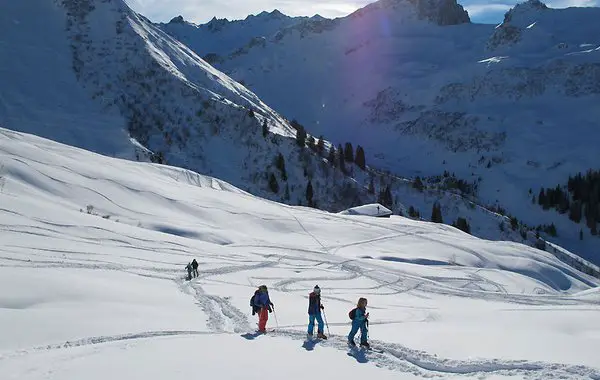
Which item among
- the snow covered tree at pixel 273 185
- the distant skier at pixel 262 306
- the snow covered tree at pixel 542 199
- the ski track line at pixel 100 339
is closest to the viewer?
the ski track line at pixel 100 339

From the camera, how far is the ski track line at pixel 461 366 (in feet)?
40.1

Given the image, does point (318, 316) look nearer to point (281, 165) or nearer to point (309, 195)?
point (309, 195)

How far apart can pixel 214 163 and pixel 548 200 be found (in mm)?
92988

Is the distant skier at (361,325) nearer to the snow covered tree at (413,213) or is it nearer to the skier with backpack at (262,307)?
the skier with backpack at (262,307)

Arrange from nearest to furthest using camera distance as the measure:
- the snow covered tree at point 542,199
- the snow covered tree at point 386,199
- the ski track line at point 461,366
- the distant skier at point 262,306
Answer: the ski track line at point 461,366 → the distant skier at point 262,306 → the snow covered tree at point 386,199 → the snow covered tree at point 542,199

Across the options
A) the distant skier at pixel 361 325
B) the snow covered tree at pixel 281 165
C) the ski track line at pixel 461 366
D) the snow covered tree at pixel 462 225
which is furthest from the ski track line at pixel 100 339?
the snow covered tree at pixel 462 225

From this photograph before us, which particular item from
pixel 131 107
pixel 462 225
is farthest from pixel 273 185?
pixel 462 225

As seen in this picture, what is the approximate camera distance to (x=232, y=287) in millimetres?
26828

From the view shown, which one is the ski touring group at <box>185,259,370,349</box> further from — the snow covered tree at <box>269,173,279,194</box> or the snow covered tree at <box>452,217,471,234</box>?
the snow covered tree at <box>452,217,471,234</box>

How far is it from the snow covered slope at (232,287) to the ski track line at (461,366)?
0.04 m

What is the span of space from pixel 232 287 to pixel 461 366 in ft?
50.7

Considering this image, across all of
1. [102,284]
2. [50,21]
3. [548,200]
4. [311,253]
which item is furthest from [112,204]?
[548,200]

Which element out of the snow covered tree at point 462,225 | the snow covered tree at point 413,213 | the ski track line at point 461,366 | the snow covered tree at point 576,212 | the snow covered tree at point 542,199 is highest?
the snow covered tree at point 542,199

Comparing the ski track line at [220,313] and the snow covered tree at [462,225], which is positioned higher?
the snow covered tree at [462,225]
